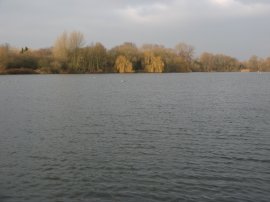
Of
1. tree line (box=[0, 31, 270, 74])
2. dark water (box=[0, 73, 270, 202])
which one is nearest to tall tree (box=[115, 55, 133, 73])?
tree line (box=[0, 31, 270, 74])

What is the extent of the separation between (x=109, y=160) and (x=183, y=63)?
147 meters

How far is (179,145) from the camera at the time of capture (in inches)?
790

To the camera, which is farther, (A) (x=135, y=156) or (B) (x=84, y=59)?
(B) (x=84, y=59)

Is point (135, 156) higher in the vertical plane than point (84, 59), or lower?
lower

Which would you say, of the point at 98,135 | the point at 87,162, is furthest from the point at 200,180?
the point at 98,135

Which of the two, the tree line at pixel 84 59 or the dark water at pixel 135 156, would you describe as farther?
the tree line at pixel 84 59

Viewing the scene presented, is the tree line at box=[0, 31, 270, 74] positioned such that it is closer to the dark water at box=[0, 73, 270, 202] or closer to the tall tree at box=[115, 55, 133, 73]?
the tall tree at box=[115, 55, 133, 73]

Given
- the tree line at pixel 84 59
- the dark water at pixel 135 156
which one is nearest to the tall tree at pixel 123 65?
the tree line at pixel 84 59

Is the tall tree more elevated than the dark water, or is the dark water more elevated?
the tall tree

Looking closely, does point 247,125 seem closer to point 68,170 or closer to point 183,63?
point 68,170

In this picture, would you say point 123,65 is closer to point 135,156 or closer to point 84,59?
point 84,59

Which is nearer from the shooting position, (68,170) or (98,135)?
(68,170)

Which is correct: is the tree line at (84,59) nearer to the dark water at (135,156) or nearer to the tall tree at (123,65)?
the tall tree at (123,65)

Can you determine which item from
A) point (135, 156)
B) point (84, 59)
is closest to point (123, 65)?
point (84, 59)
